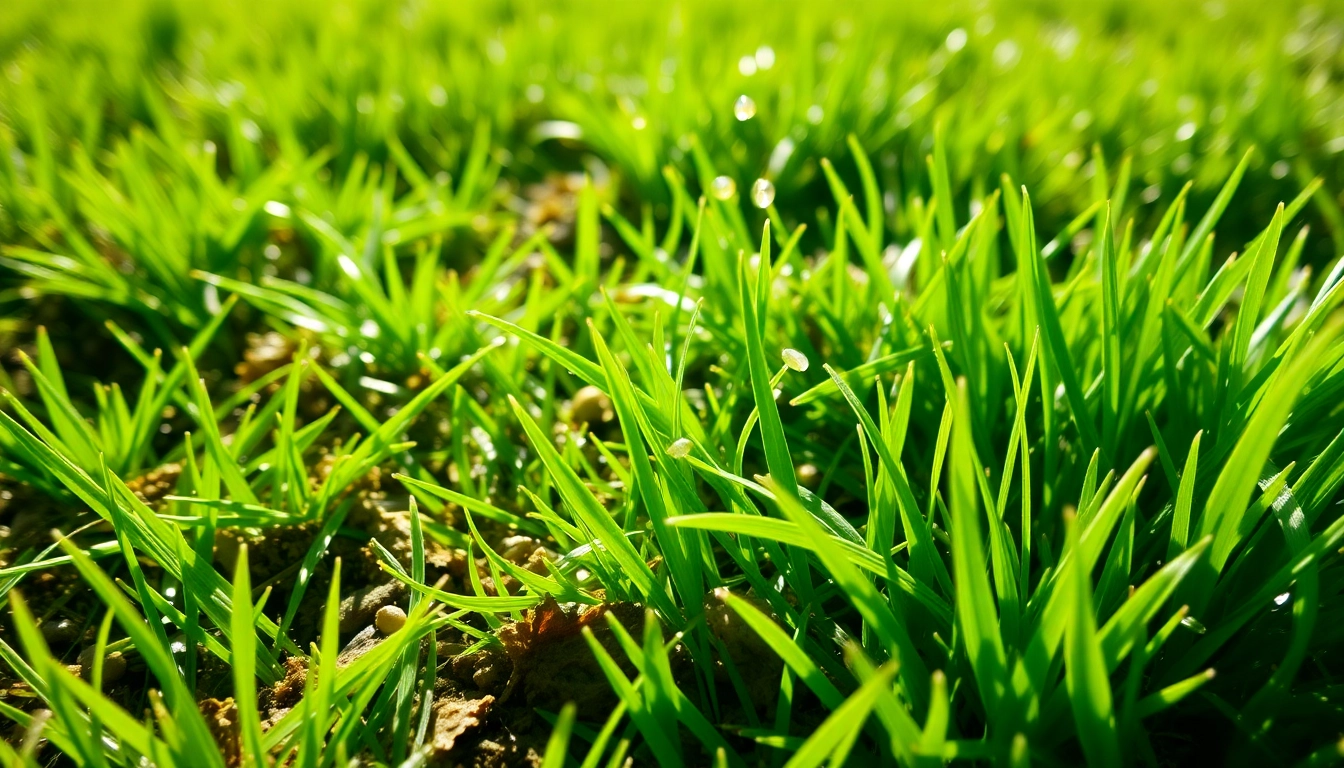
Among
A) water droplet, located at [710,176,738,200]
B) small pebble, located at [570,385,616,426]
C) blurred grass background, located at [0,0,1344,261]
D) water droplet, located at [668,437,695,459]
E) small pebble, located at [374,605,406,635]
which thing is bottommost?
small pebble, located at [374,605,406,635]

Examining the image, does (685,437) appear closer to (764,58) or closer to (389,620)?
(389,620)

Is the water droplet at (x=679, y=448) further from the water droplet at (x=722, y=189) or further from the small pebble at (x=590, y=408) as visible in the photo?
the water droplet at (x=722, y=189)

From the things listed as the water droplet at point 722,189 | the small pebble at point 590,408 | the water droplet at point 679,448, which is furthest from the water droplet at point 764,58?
the water droplet at point 679,448

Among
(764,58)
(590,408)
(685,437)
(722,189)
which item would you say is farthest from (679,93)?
(685,437)

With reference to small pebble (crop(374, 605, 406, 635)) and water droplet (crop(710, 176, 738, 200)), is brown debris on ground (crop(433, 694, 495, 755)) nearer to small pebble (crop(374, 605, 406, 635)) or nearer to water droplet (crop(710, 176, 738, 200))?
small pebble (crop(374, 605, 406, 635))

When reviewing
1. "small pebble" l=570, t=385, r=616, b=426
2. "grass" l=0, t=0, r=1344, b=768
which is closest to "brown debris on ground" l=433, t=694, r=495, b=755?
"grass" l=0, t=0, r=1344, b=768

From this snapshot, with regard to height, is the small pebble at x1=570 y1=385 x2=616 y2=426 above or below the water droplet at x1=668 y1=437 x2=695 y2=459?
above

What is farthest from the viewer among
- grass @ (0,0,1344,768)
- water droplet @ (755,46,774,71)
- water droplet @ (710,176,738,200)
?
water droplet @ (755,46,774,71)
